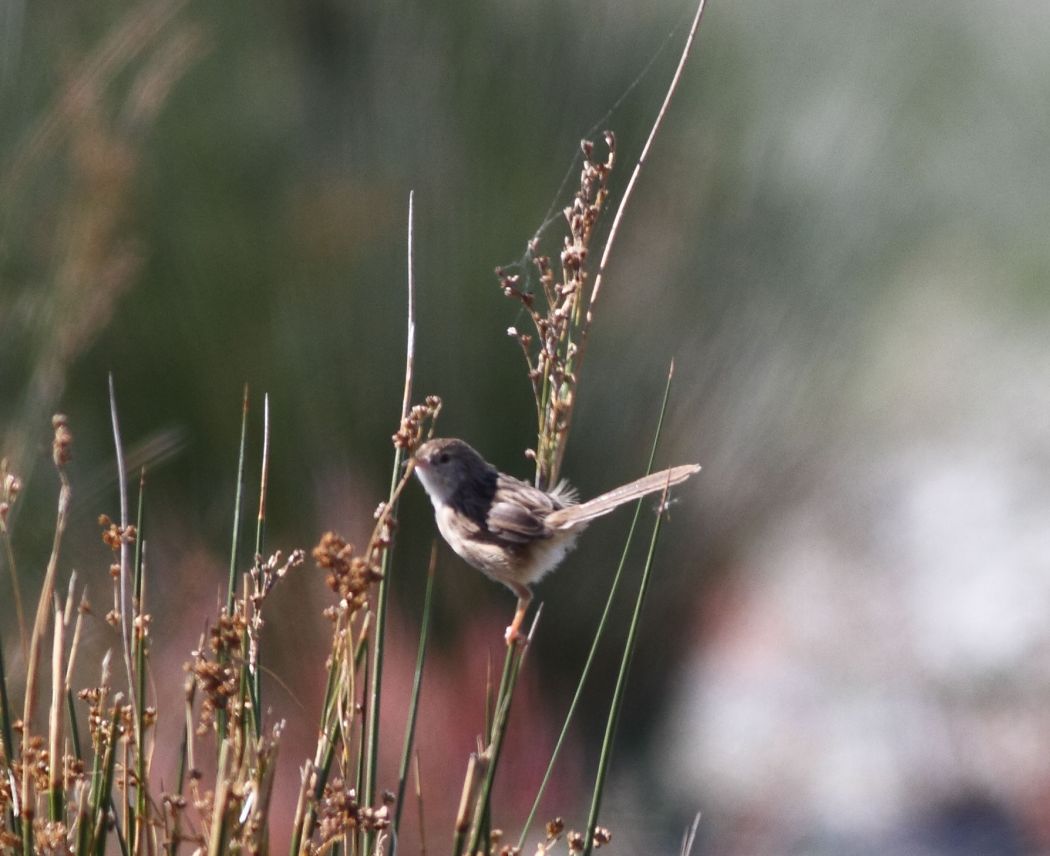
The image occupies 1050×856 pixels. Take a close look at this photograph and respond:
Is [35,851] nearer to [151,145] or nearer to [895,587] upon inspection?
[151,145]

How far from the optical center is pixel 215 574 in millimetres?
3922

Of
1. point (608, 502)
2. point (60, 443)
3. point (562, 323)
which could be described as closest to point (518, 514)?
point (608, 502)

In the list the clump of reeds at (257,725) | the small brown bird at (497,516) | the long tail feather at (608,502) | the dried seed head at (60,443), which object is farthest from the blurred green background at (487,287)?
the dried seed head at (60,443)

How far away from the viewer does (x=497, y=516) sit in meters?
2.29

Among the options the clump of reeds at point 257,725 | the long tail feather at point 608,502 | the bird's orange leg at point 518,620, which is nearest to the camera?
the clump of reeds at point 257,725

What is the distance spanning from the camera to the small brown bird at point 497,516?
2.24m

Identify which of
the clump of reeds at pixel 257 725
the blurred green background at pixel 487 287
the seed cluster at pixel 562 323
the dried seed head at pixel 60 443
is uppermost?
the blurred green background at pixel 487 287

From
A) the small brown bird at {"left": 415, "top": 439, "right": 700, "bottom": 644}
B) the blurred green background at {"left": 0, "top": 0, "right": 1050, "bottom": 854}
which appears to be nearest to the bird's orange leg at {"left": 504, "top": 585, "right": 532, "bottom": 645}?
the small brown bird at {"left": 415, "top": 439, "right": 700, "bottom": 644}

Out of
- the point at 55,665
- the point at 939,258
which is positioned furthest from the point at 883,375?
the point at 55,665

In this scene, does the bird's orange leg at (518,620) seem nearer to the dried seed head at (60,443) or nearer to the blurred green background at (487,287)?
the dried seed head at (60,443)

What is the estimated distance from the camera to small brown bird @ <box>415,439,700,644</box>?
224cm

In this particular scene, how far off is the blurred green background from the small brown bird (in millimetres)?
1443

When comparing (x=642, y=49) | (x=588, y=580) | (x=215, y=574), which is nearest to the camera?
(x=215, y=574)

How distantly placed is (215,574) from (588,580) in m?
1.40
